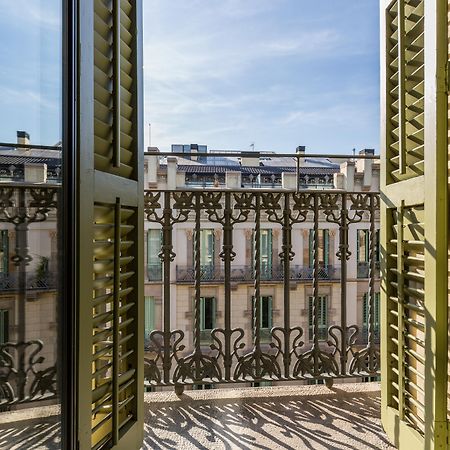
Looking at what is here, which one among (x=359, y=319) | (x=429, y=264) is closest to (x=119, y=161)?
(x=429, y=264)

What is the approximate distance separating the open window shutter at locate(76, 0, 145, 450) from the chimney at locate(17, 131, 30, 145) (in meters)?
0.15

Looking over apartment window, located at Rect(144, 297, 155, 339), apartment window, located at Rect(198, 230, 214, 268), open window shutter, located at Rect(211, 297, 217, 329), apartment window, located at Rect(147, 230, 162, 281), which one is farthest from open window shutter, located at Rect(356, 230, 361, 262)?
apartment window, located at Rect(144, 297, 155, 339)

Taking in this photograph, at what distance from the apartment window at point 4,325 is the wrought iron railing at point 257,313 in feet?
4.59

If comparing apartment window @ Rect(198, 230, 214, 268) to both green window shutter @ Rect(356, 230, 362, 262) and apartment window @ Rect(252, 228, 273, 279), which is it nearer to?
apartment window @ Rect(252, 228, 273, 279)

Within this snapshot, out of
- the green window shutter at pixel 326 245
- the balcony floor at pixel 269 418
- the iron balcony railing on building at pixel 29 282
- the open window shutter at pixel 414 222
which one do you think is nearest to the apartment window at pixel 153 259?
the balcony floor at pixel 269 418

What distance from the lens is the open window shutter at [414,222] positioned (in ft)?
4.09

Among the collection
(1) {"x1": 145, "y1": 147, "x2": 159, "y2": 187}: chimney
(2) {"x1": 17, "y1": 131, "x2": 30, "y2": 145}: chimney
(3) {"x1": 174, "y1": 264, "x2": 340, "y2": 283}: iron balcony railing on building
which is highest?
(1) {"x1": 145, "y1": 147, "x2": 159, "y2": 187}: chimney

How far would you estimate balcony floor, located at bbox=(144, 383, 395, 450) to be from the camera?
178cm

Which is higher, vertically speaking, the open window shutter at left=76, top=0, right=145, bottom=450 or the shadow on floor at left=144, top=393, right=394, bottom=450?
the open window shutter at left=76, top=0, right=145, bottom=450

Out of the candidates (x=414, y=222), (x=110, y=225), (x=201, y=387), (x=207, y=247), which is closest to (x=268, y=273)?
(x=207, y=247)

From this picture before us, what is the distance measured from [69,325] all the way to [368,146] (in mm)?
3322

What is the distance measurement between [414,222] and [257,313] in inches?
43.8

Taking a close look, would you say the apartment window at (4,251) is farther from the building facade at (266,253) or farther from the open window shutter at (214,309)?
the open window shutter at (214,309)

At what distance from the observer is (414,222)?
4.72ft
